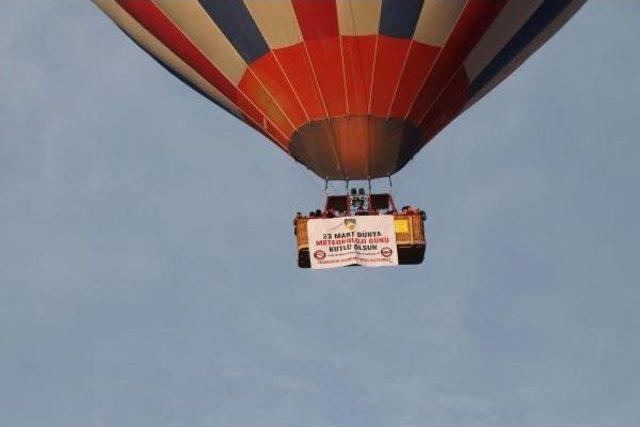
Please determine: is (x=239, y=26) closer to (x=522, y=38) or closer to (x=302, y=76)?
(x=302, y=76)

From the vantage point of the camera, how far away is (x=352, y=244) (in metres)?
20.7

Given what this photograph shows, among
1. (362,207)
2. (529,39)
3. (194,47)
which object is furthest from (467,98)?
(194,47)

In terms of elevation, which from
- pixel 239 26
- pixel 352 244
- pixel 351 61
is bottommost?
pixel 352 244

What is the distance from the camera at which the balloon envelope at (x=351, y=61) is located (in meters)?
21.4

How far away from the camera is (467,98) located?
23.1 m

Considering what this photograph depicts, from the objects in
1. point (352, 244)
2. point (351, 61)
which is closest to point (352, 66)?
point (351, 61)

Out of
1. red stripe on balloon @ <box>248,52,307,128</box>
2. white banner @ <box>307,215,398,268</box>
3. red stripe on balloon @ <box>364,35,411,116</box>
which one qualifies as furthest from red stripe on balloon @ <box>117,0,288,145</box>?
white banner @ <box>307,215,398,268</box>

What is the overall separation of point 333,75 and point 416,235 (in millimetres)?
2875

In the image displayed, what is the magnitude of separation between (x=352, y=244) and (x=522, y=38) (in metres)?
4.93

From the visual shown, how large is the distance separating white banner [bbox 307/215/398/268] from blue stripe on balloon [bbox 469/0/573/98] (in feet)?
11.5

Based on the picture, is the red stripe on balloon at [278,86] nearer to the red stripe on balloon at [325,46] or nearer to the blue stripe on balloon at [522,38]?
the red stripe on balloon at [325,46]

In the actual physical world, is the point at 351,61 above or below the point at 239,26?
below

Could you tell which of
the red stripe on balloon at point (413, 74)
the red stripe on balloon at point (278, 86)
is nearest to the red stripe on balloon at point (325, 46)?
the red stripe on balloon at point (278, 86)

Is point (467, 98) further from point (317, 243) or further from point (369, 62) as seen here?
point (317, 243)
